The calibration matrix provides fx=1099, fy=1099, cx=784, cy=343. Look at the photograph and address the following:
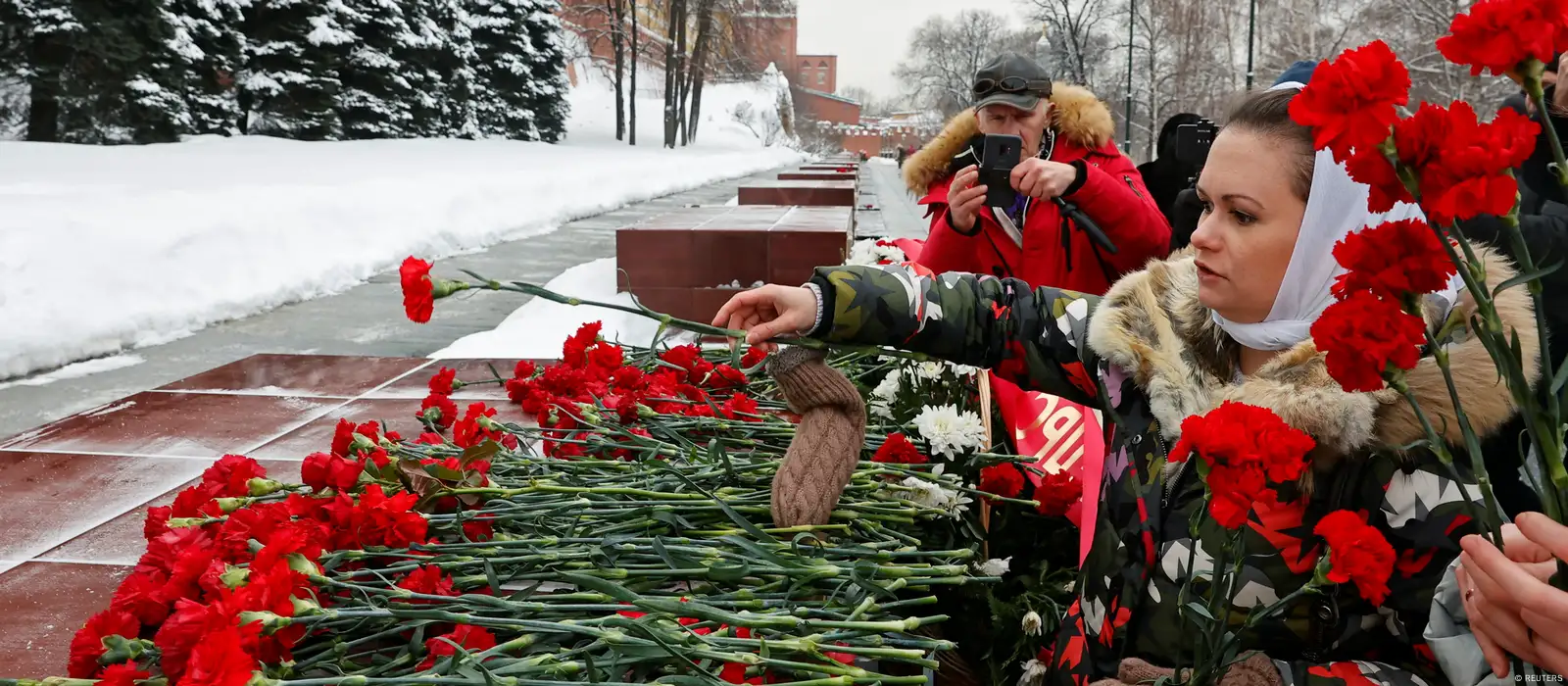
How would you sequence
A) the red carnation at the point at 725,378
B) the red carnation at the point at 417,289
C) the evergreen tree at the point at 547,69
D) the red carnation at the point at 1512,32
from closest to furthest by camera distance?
1. the red carnation at the point at 1512,32
2. the red carnation at the point at 417,289
3. the red carnation at the point at 725,378
4. the evergreen tree at the point at 547,69

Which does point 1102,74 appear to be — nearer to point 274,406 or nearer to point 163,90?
point 163,90

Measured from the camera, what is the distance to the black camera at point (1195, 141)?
130 inches

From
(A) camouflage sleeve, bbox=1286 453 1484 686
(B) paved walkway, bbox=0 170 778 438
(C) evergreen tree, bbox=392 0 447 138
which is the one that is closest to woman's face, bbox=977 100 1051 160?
(A) camouflage sleeve, bbox=1286 453 1484 686

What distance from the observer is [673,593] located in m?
1.39

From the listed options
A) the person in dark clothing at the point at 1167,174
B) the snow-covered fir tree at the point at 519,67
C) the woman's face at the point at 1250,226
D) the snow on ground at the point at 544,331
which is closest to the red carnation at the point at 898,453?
the woman's face at the point at 1250,226

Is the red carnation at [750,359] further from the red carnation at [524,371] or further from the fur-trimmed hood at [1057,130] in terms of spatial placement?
the fur-trimmed hood at [1057,130]

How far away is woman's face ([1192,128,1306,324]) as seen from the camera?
141 cm

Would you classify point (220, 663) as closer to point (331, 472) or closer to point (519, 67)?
point (331, 472)

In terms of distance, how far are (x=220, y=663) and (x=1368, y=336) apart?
101 cm

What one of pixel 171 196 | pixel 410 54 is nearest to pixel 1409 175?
pixel 171 196

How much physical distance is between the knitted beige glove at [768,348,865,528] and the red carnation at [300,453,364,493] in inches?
23.4

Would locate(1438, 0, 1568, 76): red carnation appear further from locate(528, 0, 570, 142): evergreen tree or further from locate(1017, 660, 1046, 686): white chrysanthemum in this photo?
locate(528, 0, 570, 142): evergreen tree

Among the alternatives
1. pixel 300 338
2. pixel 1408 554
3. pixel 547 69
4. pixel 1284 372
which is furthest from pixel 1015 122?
pixel 547 69

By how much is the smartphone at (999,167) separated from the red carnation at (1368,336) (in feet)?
7.47
